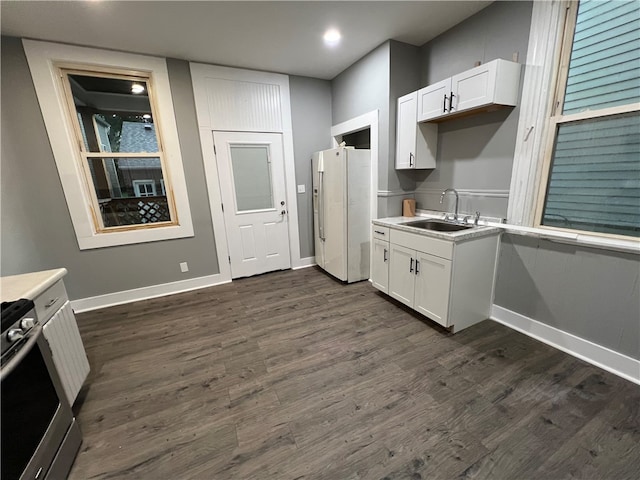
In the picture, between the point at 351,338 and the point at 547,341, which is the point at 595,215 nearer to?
the point at 547,341

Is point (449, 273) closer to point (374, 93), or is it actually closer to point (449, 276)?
point (449, 276)

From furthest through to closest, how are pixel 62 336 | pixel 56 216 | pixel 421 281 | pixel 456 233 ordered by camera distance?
pixel 56 216, pixel 421 281, pixel 456 233, pixel 62 336

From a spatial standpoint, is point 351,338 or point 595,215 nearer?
point 595,215

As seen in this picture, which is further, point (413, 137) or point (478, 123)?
point (413, 137)

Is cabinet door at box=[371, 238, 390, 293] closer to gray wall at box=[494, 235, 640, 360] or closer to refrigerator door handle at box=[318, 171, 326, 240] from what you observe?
refrigerator door handle at box=[318, 171, 326, 240]

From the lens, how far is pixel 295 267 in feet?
13.0

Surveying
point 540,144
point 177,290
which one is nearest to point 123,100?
point 177,290

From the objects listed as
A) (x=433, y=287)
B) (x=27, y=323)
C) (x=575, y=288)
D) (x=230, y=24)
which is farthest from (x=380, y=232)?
(x=27, y=323)

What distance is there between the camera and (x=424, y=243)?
2262mm

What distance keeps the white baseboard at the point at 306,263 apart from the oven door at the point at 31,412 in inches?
113

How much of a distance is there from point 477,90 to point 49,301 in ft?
10.8

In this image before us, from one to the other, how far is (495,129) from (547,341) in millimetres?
1829

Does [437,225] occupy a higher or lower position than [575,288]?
higher

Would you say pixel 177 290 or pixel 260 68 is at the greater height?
pixel 260 68
